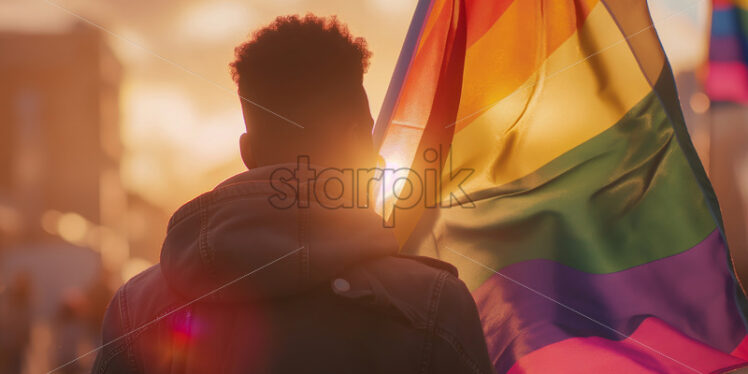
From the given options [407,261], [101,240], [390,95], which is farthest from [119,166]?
[407,261]

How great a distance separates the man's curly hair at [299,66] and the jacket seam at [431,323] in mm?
468

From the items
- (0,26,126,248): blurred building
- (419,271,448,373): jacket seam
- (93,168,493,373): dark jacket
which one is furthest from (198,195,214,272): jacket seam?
(0,26,126,248): blurred building

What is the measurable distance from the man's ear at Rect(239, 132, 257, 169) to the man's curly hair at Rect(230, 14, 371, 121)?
90 millimetres

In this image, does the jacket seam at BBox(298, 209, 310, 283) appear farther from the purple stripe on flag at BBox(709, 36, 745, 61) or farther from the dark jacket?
the purple stripe on flag at BBox(709, 36, 745, 61)

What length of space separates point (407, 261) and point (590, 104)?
1792 mm

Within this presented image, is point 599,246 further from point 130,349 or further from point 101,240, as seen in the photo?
point 101,240

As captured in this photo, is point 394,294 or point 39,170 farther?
point 39,170

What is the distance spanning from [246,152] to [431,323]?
1.85 ft

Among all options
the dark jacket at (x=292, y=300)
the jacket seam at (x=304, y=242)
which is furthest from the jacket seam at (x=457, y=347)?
the jacket seam at (x=304, y=242)

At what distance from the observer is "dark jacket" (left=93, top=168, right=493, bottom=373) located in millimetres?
1180

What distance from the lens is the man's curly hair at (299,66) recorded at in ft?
4.68

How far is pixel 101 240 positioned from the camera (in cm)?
2528

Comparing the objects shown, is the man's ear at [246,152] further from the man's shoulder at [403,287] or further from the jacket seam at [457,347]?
the jacket seam at [457,347]

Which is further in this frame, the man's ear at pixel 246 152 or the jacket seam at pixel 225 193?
the man's ear at pixel 246 152
